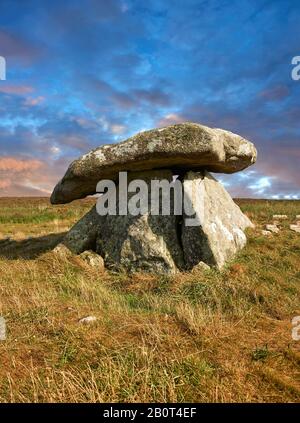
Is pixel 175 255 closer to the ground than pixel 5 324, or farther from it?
farther from it

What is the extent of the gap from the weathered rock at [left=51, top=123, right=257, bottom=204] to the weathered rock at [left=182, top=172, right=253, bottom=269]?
605mm

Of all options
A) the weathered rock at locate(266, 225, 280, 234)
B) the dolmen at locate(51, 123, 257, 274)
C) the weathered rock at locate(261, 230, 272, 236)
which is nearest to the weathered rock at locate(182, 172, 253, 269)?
the dolmen at locate(51, 123, 257, 274)

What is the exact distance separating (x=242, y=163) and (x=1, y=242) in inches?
355

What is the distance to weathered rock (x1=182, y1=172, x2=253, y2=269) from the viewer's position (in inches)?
424

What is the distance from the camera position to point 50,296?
316 inches

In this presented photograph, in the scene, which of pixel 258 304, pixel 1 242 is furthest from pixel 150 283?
pixel 1 242

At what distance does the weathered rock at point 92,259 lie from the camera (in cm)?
1140

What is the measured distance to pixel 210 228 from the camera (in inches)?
435

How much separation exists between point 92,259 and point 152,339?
20.3 feet

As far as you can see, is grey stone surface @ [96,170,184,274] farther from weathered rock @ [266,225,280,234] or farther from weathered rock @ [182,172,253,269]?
weathered rock @ [266,225,280,234]

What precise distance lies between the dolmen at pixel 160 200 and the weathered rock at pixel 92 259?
20 cm

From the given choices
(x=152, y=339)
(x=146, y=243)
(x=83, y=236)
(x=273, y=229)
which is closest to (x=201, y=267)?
(x=146, y=243)

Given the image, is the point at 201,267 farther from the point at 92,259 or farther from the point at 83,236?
the point at 83,236

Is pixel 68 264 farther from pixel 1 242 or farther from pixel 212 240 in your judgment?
pixel 1 242
